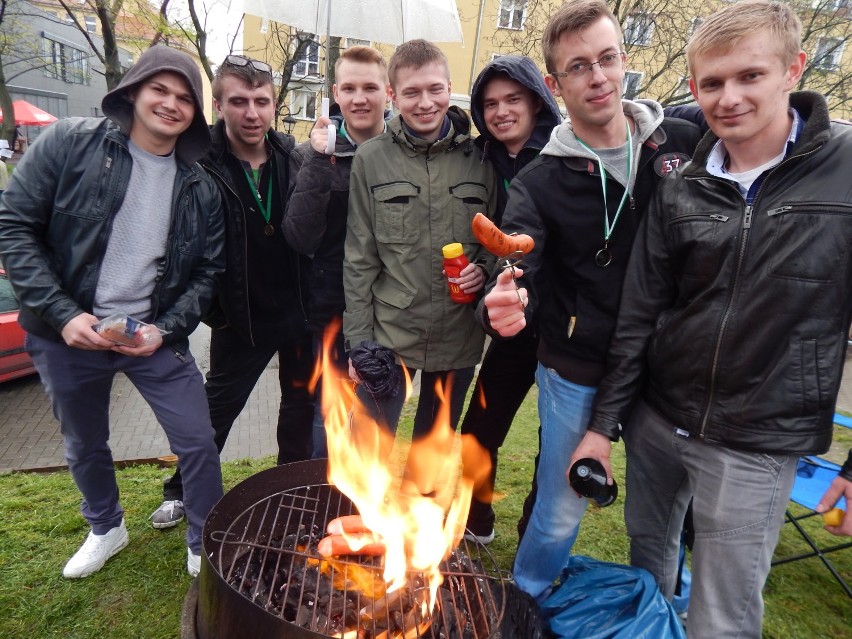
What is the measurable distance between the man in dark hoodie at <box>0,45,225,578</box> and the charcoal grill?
58cm

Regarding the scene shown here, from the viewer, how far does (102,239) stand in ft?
8.79

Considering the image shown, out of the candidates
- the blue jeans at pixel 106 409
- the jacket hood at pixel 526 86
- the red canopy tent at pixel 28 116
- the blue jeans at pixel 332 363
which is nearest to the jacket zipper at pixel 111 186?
the blue jeans at pixel 106 409

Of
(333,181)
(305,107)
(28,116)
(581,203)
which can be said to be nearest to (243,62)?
(333,181)

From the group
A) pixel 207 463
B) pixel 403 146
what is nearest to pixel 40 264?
pixel 207 463

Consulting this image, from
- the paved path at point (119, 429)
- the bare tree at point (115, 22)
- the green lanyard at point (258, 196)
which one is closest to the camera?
the green lanyard at point (258, 196)

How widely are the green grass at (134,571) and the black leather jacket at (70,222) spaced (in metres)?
1.31

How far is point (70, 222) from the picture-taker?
8.66 feet

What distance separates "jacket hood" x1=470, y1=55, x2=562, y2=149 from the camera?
2756 millimetres

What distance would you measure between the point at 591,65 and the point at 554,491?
190 centimetres

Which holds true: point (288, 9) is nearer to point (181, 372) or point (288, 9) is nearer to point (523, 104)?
point (523, 104)

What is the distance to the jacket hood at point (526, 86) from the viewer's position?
2756mm

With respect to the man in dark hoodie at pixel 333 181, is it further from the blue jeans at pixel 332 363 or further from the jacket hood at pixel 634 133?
the jacket hood at pixel 634 133

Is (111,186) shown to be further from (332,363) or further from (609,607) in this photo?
(609,607)

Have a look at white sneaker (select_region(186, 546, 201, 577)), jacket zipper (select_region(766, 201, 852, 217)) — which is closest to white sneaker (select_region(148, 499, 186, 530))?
white sneaker (select_region(186, 546, 201, 577))
